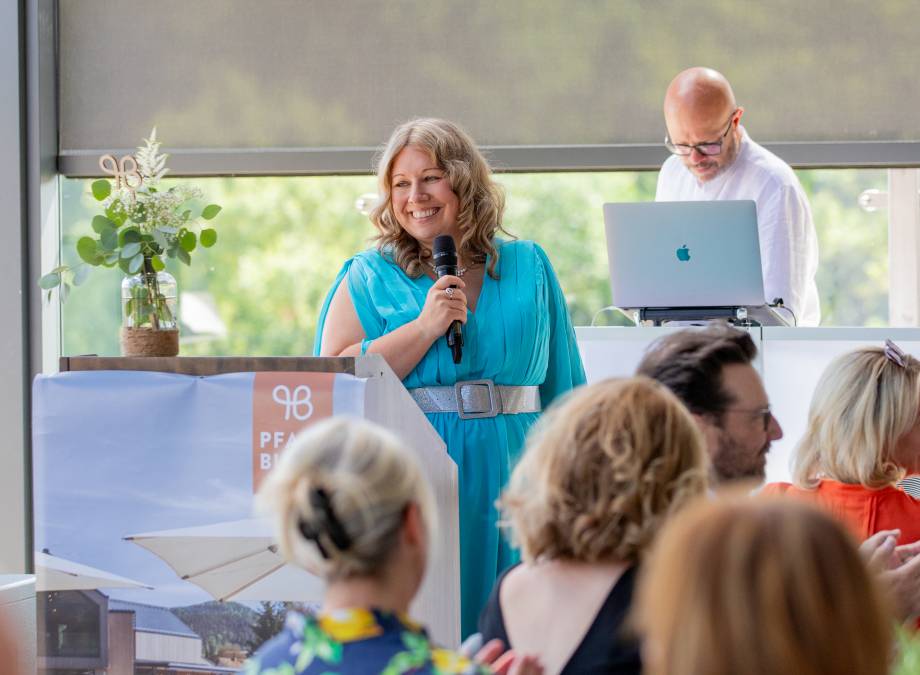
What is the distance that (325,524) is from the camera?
4.01 feet

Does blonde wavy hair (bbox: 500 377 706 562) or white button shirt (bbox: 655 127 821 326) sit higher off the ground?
white button shirt (bbox: 655 127 821 326)

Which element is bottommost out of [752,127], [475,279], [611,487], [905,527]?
[905,527]

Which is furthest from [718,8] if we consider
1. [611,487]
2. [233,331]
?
[233,331]

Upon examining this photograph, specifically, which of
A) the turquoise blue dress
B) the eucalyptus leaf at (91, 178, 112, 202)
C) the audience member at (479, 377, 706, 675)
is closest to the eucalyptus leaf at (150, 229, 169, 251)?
the eucalyptus leaf at (91, 178, 112, 202)

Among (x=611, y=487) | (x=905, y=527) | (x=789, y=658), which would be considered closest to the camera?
(x=789, y=658)

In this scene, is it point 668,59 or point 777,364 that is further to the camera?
point 668,59

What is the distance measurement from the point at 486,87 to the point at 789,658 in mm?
3937

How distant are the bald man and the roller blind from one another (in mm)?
415

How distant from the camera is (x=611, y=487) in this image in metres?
1.44

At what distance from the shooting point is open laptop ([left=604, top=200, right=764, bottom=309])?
343 centimetres

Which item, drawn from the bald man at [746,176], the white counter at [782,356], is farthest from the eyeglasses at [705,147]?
the white counter at [782,356]

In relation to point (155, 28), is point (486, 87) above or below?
below

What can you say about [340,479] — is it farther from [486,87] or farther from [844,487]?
[486,87]

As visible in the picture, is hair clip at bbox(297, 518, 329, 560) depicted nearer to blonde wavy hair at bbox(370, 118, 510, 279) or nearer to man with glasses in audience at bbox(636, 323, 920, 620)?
man with glasses in audience at bbox(636, 323, 920, 620)
